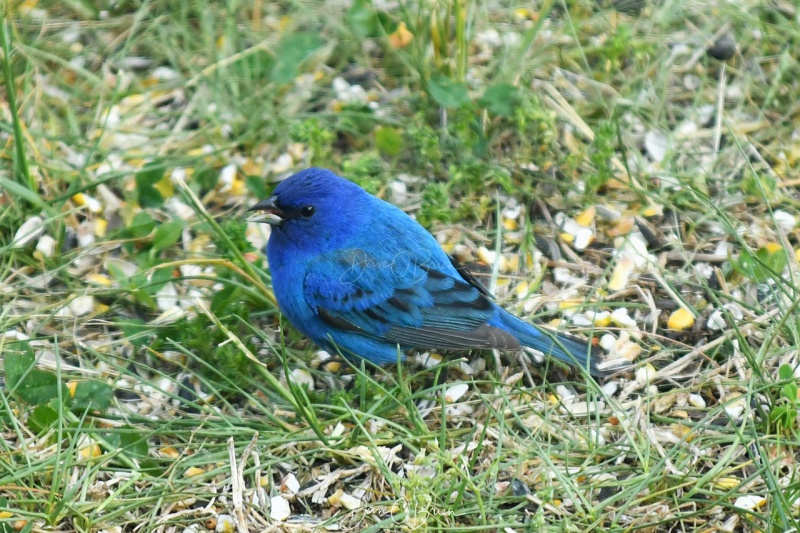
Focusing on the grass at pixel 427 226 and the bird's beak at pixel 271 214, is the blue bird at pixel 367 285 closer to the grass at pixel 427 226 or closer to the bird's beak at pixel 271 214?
the bird's beak at pixel 271 214

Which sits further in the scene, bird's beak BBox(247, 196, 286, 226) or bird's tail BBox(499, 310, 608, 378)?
bird's beak BBox(247, 196, 286, 226)

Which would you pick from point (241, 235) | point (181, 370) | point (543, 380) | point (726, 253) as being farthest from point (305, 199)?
point (726, 253)

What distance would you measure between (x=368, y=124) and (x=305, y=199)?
3.51 ft

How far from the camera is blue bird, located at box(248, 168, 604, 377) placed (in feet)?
11.8

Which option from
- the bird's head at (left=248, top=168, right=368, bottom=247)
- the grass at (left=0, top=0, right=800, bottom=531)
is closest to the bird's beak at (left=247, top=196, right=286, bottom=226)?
the bird's head at (left=248, top=168, right=368, bottom=247)

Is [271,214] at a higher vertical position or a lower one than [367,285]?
higher

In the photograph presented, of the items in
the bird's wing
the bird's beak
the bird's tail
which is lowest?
the bird's tail

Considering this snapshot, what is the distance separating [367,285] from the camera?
11.9 feet

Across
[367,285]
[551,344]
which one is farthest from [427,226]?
[551,344]

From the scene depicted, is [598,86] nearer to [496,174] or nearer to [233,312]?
[496,174]

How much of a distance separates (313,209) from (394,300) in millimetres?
471

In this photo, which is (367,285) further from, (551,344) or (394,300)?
(551,344)

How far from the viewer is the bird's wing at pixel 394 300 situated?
3582 millimetres

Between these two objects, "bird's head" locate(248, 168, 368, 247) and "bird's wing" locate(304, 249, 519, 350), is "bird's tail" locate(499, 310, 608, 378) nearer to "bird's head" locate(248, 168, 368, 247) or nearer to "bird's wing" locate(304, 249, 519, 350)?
"bird's wing" locate(304, 249, 519, 350)
